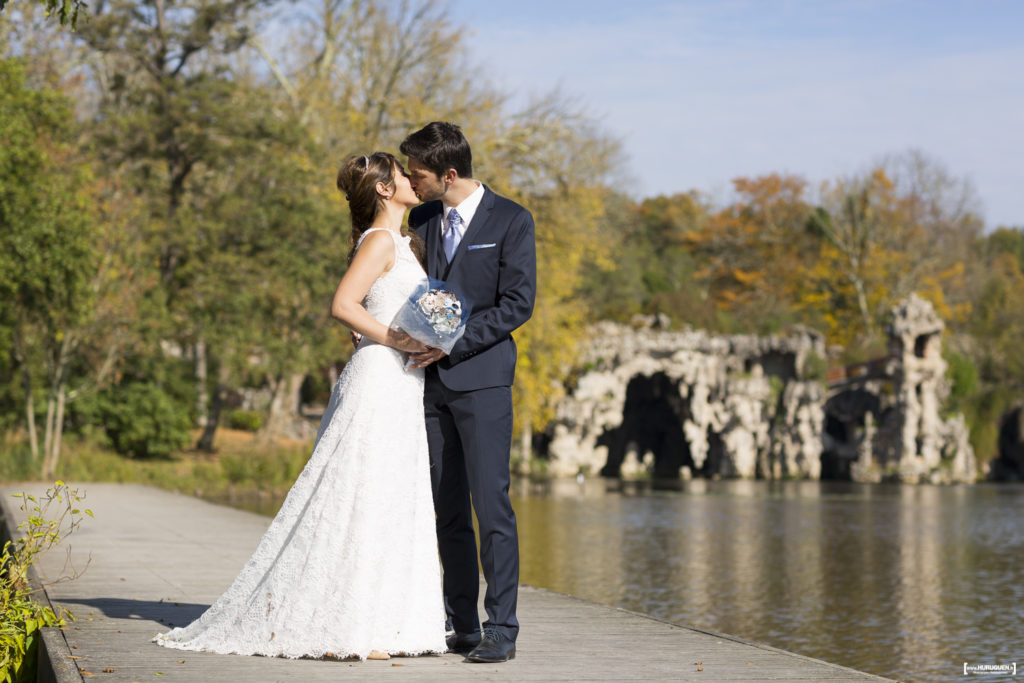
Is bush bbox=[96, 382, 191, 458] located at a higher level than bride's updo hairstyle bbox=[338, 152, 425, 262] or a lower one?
lower

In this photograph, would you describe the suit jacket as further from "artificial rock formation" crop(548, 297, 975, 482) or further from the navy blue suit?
"artificial rock formation" crop(548, 297, 975, 482)

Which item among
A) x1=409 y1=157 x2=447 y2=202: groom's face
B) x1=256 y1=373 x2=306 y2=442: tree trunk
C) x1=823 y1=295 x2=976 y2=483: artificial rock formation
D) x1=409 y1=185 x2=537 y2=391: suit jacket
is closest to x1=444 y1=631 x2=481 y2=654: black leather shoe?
x1=409 y1=185 x2=537 y2=391: suit jacket

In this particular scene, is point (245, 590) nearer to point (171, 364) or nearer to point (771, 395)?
point (171, 364)

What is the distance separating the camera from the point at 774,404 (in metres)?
45.5

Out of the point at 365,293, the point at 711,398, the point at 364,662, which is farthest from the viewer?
the point at 711,398

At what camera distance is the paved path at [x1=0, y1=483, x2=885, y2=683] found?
451cm

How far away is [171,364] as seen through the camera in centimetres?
3030

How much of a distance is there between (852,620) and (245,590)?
26.2ft

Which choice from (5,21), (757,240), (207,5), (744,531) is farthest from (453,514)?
(757,240)

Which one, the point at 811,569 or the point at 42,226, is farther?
the point at 42,226

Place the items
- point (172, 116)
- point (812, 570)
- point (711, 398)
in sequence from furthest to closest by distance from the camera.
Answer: point (711, 398) → point (172, 116) → point (812, 570)

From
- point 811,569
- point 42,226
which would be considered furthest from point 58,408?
point 811,569

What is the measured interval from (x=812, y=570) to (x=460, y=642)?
37.3ft

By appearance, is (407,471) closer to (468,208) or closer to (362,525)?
(362,525)
